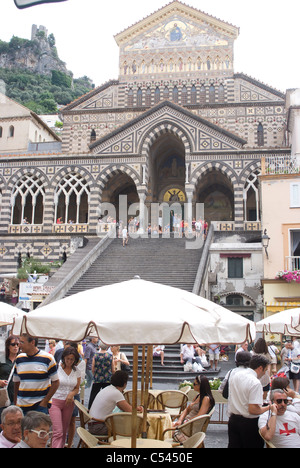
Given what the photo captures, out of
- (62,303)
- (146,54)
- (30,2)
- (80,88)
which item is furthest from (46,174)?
(80,88)

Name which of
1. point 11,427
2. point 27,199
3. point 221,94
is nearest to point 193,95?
point 221,94

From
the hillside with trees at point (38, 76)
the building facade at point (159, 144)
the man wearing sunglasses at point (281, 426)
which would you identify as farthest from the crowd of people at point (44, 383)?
the hillside with trees at point (38, 76)

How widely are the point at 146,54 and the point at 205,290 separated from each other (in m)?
22.3

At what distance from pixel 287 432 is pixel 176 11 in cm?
3727

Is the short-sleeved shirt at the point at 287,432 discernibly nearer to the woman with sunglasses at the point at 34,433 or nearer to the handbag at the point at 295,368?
the woman with sunglasses at the point at 34,433

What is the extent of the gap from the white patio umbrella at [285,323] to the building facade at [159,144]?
59.5ft

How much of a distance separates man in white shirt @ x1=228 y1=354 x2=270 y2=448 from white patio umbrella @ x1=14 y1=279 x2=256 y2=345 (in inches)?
20.9

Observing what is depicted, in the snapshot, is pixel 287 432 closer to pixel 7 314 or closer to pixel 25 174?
pixel 7 314

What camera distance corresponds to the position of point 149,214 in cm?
3369

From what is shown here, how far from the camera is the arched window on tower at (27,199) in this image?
32.2m

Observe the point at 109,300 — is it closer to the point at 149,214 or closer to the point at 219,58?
the point at 149,214

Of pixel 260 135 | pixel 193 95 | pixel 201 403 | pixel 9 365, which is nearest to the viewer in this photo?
pixel 201 403

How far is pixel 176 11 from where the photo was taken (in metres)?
36.9

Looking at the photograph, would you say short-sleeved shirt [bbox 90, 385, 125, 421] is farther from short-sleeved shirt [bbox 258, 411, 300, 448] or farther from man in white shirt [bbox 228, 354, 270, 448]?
short-sleeved shirt [bbox 258, 411, 300, 448]
